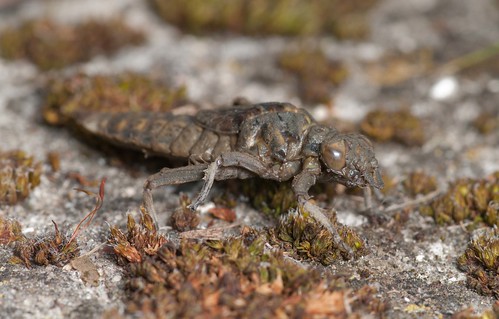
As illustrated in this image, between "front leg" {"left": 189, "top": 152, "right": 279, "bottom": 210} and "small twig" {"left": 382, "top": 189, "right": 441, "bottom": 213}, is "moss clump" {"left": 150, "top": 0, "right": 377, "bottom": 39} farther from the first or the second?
"front leg" {"left": 189, "top": 152, "right": 279, "bottom": 210}

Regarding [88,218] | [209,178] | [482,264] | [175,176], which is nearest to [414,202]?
[482,264]

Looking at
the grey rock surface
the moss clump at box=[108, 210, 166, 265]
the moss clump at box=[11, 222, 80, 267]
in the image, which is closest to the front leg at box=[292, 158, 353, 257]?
the grey rock surface

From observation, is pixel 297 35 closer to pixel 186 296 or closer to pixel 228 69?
pixel 228 69

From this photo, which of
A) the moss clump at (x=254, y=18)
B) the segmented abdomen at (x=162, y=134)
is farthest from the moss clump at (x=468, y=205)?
the moss clump at (x=254, y=18)

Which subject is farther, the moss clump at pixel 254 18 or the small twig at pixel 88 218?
the moss clump at pixel 254 18

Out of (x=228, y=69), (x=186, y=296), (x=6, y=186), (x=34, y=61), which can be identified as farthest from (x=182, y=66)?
(x=186, y=296)

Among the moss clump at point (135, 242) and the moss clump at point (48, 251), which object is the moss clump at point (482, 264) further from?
the moss clump at point (48, 251)
